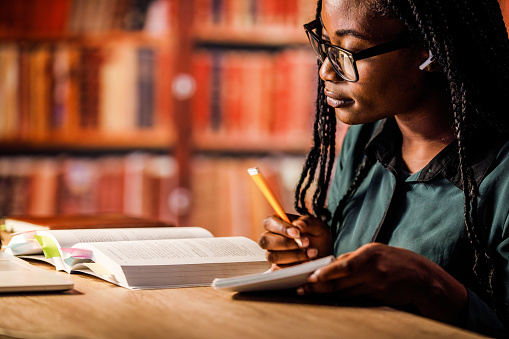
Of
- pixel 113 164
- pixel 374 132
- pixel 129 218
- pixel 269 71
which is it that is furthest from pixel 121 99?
pixel 374 132

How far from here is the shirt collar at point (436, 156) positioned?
3.64ft

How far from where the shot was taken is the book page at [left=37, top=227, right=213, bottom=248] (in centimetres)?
114

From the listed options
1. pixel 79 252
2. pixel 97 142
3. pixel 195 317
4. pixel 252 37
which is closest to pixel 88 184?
pixel 97 142

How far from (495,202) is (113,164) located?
5.44ft

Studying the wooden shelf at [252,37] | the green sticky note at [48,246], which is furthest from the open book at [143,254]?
the wooden shelf at [252,37]

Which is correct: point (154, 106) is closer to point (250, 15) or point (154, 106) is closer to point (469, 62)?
point (250, 15)

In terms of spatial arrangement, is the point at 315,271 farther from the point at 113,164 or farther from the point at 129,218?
the point at 113,164

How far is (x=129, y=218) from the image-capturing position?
1474 millimetres

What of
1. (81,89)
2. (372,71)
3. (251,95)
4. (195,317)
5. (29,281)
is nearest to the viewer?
(195,317)

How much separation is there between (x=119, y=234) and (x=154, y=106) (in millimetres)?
1336

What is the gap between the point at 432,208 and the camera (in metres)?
1.15

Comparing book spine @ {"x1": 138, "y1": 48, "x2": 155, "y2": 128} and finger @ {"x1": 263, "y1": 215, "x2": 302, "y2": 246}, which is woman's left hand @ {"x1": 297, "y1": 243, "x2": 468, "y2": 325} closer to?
finger @ {"x1": 263, "y1": 215, "x2": 302, "y2": 246}

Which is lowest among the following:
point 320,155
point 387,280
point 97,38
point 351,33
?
point 387,280

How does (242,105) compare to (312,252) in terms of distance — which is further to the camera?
(242,105)
